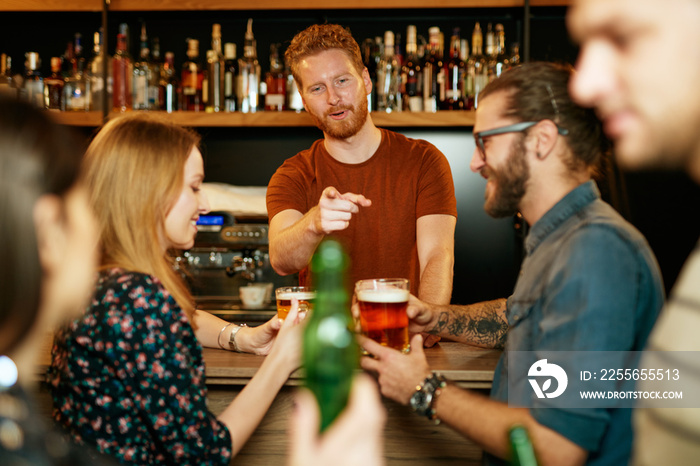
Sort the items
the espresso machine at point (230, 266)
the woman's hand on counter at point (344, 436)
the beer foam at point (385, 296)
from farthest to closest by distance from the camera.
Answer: the espresso machine at point (230, 266)
the beer foam at point (385, 296)
the woman's hand on counter at point (344, 436)

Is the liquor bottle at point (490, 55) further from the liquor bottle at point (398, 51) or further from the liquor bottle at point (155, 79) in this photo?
the liquor bottle at point (155, 79)

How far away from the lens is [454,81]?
289 cm

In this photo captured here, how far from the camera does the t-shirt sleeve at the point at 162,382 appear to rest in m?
1.11

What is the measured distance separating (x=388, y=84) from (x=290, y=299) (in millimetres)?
1575

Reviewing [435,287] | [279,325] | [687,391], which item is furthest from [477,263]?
[687,391]

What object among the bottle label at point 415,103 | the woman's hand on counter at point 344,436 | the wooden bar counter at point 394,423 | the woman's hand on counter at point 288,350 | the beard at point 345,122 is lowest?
the wooden bar counter at point 394,423

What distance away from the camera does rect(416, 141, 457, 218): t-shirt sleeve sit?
231 centimetres

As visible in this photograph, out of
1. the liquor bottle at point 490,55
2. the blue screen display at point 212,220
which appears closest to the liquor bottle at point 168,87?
the blue screen display at point 212,220

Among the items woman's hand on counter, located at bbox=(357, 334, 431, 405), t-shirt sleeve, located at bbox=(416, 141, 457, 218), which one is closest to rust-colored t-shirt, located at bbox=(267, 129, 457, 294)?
t-shirt sleeve, located at bbox=(416, 141, 457, 218)

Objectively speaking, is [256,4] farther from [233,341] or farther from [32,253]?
[32,253]

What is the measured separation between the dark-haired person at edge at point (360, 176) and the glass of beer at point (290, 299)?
0.56 meters

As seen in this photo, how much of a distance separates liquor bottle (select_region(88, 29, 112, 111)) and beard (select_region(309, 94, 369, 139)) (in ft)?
3.93

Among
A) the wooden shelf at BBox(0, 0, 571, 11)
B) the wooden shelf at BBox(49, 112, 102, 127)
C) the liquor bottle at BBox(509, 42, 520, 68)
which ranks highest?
the wooden shelf at BBox(0, 0, 571, 11)

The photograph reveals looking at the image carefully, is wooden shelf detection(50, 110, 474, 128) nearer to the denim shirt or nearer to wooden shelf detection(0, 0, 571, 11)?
wooden shelf detection(0, 0, 571, 11)
